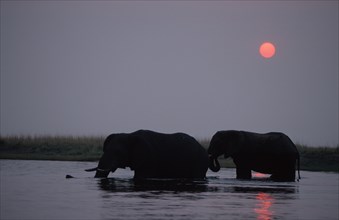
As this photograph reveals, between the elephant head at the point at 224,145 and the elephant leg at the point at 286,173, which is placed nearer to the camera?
the elephant leg at the point at 286,173

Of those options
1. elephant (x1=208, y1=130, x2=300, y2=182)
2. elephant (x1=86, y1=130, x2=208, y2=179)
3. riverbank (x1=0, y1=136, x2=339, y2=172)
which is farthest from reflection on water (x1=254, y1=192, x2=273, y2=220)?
riverbank (x1=0, y1=136, x2=339, y2=172)

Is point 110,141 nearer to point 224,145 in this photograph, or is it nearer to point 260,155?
point 224,145

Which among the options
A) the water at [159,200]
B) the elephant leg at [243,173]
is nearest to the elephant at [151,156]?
the water at [159,200]

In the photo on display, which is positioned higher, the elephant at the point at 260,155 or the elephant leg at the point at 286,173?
the elephant at the point at 260,155

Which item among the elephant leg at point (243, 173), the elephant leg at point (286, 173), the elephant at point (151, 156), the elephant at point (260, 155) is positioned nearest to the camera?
the elephant at point (151, 156)

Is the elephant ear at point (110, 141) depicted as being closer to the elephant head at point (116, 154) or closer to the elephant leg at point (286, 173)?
the elephant head at point (116, 154)

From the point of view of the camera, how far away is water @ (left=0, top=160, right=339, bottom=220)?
651 inches

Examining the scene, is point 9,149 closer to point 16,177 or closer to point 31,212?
point 16,177

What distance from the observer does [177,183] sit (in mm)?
26672

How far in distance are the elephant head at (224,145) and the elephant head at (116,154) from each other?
4981 mm

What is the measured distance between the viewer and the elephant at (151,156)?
28.2 metres

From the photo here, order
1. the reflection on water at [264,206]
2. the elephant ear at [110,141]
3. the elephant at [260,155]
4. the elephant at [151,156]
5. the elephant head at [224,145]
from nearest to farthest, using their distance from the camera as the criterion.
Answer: the reflection on water at [264,206]
the elephant at [151,156]
the elephant ear at [110,141]
the elephant at [260,155]
the elephant head at [224,145]

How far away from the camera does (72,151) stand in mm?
57406

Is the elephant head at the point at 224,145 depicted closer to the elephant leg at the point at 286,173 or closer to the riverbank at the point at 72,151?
the elephant leg at the point at 286,173
